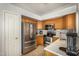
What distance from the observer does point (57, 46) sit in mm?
1343

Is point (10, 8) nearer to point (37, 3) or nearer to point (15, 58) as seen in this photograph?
point (37, 3)

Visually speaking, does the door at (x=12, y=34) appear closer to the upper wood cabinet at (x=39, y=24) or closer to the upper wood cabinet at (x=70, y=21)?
the upper wood cabinet at (x=39, y=24)

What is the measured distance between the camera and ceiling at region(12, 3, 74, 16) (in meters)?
1.25

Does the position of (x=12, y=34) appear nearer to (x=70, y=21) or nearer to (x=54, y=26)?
(x=54, y=26)

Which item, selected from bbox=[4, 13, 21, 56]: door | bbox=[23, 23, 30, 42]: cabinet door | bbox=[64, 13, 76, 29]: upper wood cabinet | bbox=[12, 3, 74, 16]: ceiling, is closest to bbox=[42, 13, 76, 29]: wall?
bbox=[64, 13, 76, 29]: upper wood cabinet

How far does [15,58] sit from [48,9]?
0.80m

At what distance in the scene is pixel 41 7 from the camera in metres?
1.29

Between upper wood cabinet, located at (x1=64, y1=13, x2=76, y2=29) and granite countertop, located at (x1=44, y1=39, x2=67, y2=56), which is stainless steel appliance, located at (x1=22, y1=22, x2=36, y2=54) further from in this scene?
upper wood cabinet, located at (x1=64, y1=13, x2=76, y2=29)

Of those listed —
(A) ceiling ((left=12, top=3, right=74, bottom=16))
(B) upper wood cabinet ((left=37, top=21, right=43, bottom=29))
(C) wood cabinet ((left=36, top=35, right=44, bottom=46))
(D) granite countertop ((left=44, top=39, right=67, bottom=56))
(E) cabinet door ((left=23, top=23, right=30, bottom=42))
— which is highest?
(A) ceiling ((left=12, top=3, right=74, bottom=16))

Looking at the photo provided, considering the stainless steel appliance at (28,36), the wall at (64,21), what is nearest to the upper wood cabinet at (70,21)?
the wall at (64,21)

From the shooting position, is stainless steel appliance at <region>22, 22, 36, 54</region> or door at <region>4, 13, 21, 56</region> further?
stainless steel appliance at <region>22, 22, 36, 54</region>

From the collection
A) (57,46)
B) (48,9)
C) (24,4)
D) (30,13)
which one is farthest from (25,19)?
(57,46)

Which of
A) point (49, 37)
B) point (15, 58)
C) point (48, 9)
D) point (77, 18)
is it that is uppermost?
point (48, 9)

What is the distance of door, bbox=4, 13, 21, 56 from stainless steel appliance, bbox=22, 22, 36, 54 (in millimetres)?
89
